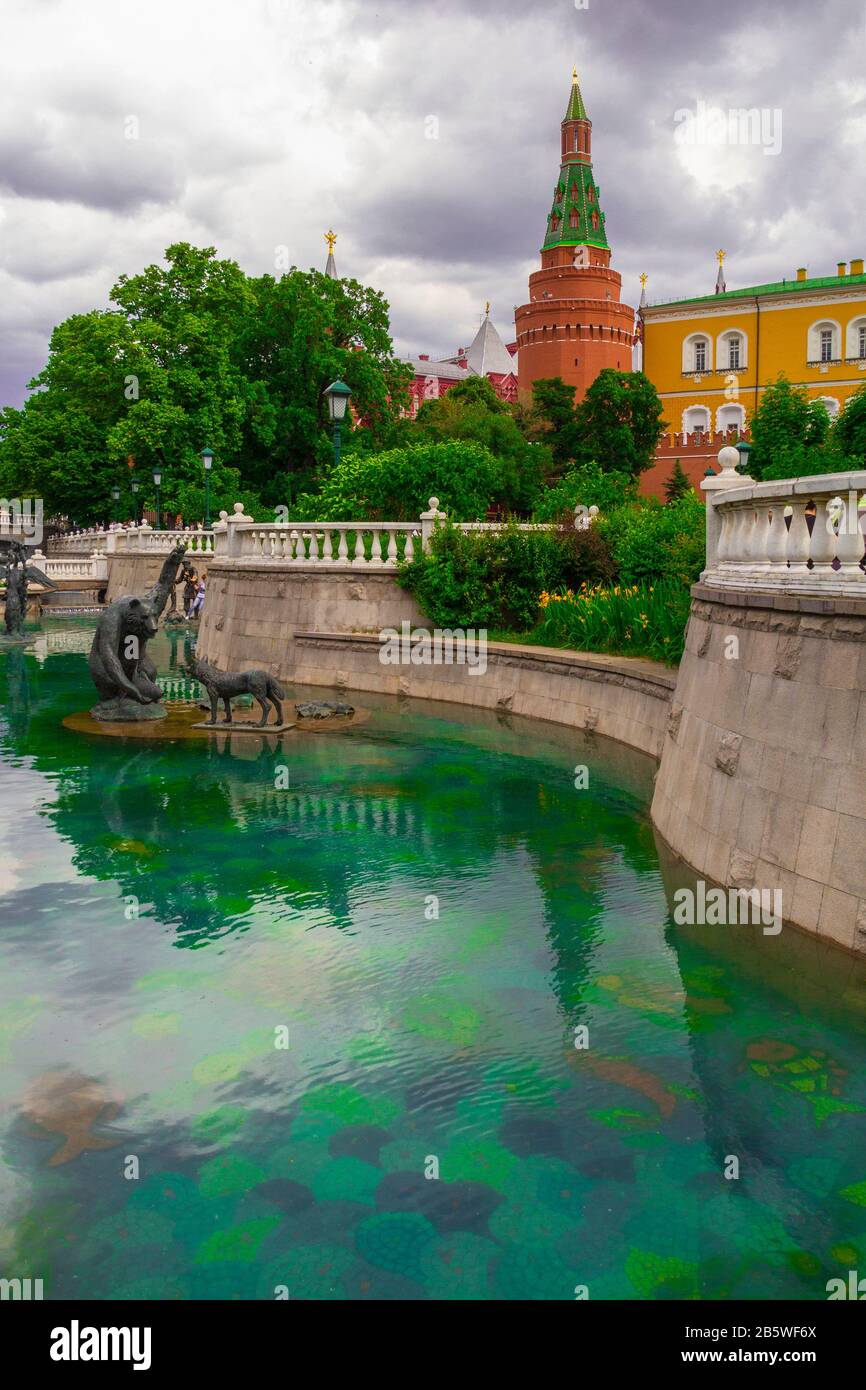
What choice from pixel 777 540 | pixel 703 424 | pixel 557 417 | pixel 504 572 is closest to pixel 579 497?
pixel 504 572

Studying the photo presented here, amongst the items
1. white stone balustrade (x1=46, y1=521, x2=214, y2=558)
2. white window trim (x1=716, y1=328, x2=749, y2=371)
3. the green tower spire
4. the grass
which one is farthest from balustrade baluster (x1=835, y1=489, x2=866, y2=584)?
the green tower spire

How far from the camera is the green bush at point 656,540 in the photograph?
15141mm

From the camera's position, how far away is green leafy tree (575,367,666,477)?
53656mm

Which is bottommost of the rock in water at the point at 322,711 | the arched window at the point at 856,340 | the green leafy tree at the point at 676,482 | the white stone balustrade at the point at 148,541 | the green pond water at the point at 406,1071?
the green pond water at the point at 406,1071

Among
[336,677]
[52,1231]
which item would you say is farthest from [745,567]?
[336,677]

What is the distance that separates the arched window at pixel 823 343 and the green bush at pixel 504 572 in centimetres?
5320

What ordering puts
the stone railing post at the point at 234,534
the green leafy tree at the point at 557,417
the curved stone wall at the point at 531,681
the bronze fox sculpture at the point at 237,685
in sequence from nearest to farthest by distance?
the curved stone wall at the point at 531,681 → the bronze fox sculpture at the point at 237,685 → the stone railing post at the point at 234,534 → the green leafy tree at the point at 557,417

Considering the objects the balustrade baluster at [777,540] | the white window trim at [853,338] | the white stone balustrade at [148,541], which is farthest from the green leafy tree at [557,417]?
the balustrade baluster at [777,540]

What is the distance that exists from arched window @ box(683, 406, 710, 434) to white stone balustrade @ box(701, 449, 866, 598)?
61.1 meters

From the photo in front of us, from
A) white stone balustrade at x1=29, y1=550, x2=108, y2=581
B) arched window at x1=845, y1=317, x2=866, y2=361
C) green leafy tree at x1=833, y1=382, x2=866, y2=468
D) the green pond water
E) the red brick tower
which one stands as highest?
the red brick tower

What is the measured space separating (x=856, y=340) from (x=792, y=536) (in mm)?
63984

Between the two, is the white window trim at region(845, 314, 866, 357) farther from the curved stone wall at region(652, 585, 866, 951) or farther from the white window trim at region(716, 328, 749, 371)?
the curved stone wall at region(652, 585, 866, 951)

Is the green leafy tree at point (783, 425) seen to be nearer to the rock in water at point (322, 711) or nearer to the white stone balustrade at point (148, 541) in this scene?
the white stone balustrade at point (148, 541)

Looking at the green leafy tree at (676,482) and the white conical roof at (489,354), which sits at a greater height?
the white conical roof at (489,354)
